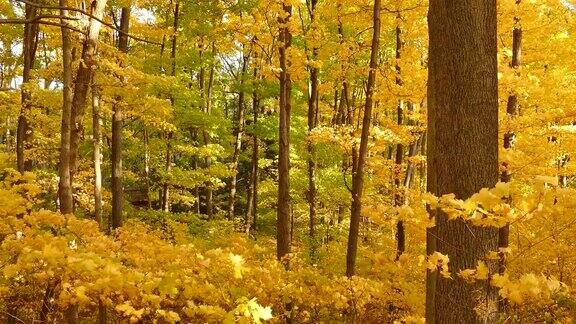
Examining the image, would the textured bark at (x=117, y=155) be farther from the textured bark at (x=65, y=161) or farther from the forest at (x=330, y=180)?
the textured bark at (x=65, y=161)

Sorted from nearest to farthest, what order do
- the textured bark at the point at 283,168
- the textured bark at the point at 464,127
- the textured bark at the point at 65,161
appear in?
1. the textured bark at the point at 464,127
2. the textured bark at the point at 65,161
3. the textured bark at the point at 283,168

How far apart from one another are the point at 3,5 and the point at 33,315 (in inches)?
355

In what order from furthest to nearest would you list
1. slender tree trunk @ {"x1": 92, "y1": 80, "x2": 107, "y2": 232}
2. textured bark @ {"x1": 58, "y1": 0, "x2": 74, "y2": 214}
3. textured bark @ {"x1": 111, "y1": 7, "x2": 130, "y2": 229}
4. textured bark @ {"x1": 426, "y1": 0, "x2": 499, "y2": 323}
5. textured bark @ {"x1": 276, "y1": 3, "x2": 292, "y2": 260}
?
textured bark @ {"x1": 111, "y1": 7, "x2": 130, "y2": 229} → slender tree trunk @ {"x1": 92, "y1": 80, "x2": 107, "y2": 232} → textured bark @ {"x1": 276, "y1": 3, "x2": 292, "y2": 260} → textured bark @ {"x1": 58, "y1": 0, "x2": 74, "y2": 214} → textured bark @ {"x1": 426, "y1": 0, "x2": 499, "y2": 323}

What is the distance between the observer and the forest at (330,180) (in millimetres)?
3027

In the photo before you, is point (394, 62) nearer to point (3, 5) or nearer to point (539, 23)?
point (539, 23)

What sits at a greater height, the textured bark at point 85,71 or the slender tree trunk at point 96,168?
the textured bark at point 85,71

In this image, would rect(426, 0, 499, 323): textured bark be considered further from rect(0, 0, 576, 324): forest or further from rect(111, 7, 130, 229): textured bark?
rect(111, 7, 130, 229): textured bark

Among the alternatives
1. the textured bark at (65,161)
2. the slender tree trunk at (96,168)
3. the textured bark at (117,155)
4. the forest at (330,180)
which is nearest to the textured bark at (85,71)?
the forest at (330,180)

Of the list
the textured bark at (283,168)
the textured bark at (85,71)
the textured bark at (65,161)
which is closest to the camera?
the textured bark at (85,71)

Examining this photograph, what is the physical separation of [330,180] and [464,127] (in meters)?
11.9

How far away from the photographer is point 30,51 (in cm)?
1279

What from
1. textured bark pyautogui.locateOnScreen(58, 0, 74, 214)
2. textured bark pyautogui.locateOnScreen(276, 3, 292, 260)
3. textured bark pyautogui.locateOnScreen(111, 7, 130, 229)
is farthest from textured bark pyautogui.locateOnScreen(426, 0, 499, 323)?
textured bark pyautogui.locateOnScreen(111, 7, 130, 229)

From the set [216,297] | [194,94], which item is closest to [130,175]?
[194,94]

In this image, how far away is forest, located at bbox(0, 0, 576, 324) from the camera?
3027 millimetres
